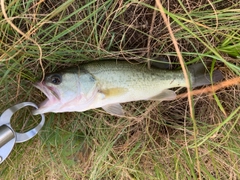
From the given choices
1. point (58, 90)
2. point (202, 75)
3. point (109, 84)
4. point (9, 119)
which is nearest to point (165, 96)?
point (202, 75)

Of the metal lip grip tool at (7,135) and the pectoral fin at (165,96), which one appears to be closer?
the metal lip grip tool at (7,135)

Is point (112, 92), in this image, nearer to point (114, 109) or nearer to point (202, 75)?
point (114, 109)

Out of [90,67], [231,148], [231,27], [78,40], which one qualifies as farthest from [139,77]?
[231,148]

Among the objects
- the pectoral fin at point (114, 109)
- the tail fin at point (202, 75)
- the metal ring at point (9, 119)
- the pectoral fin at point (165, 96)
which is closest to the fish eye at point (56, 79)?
the metal ring at point (9, 119)

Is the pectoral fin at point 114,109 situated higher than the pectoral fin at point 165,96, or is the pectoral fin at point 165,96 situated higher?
the pectoral fin at point 114,109

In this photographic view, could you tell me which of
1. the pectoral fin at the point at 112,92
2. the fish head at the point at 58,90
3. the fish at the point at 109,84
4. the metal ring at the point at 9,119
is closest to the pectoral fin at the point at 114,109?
the fish at the point at 109,84

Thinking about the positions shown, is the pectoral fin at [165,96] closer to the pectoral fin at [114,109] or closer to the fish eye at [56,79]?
the pectoral fin at [114,109]

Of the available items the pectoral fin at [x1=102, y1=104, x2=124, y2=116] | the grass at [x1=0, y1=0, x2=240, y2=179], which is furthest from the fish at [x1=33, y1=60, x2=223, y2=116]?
the grass at [x1=0, y1=0, x2=240, y2=179]
